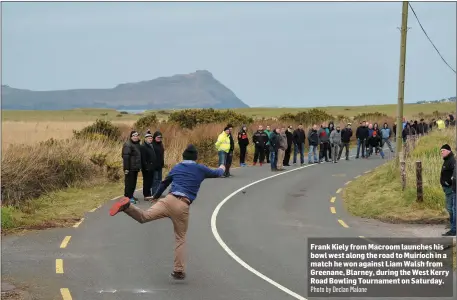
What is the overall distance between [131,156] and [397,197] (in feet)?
23.7

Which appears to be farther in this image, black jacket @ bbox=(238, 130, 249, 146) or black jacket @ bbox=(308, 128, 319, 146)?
black jacket @ bbox=(308, 128, 319, 146)

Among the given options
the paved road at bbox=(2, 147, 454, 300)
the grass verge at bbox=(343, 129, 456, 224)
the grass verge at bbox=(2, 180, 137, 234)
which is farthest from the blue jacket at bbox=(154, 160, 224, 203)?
the grass verge at bbox=(343, 129, 456, 224)

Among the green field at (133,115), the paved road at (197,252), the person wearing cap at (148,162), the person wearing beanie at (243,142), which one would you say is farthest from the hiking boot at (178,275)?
the green field at (133,115)

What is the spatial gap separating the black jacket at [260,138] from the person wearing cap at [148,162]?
11.0 metres

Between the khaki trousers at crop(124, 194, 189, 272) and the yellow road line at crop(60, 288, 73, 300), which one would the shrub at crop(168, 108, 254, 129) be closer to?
the khaki trousers at crop(124, 194, 189, 272)

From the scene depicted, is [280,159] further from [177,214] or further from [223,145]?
[177,214]

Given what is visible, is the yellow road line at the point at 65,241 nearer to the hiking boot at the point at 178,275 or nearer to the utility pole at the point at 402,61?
Answer: the hiking boot at the point at 178,275

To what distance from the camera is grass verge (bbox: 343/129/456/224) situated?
17453 millimetres

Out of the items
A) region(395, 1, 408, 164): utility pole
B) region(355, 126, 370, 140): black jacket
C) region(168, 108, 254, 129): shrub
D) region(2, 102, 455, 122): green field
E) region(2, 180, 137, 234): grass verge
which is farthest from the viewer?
region(2, 102, 455, 122): green field

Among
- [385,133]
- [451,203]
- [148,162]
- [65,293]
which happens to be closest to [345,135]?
[385,133]

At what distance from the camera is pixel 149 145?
65.6 feet

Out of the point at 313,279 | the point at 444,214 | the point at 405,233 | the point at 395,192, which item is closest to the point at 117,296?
the point at 313,279

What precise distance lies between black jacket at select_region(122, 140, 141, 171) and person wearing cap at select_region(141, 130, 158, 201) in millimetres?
742

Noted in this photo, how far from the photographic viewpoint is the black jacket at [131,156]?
1884cm
